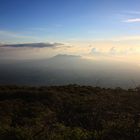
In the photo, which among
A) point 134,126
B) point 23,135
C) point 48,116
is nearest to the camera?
point 23,135

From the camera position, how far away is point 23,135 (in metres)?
8.95

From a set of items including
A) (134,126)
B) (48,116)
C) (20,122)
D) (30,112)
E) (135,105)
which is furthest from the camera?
(135,105)

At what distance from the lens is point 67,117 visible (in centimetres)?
1403

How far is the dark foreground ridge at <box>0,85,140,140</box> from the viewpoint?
9179mm

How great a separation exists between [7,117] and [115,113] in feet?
14.9

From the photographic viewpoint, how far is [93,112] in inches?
580

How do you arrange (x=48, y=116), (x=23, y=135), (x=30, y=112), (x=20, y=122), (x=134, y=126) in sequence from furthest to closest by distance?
(x=30, y=112) → (x=48, y=116) → (x=20, y=122) → (x=134, y=126) → (x=23, y=135)

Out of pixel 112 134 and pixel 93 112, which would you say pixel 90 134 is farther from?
pixel 93 112

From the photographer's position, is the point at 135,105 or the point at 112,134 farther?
the point at 135,105

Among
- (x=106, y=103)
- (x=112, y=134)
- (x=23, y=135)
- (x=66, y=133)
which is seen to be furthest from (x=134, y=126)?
(x=106, y=103)

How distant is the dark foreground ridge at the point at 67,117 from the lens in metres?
9.18

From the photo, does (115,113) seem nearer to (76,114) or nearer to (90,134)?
(76,114)

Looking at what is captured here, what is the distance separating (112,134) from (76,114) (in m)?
5.16

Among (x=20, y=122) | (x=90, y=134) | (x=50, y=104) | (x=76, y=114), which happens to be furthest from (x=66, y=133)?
(x=50, y=104)
